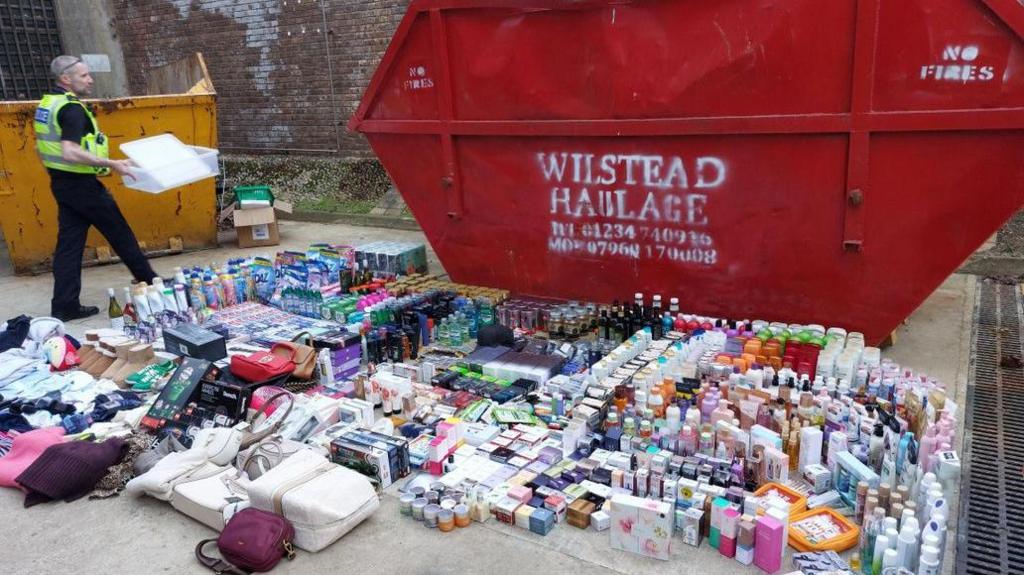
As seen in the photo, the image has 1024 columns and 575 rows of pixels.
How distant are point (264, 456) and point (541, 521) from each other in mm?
1406

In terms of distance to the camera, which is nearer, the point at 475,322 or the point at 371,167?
the point at 475,322

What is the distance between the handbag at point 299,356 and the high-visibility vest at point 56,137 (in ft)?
8.45

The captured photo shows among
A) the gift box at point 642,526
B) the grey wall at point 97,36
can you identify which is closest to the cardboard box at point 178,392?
the gift box at point 642,526

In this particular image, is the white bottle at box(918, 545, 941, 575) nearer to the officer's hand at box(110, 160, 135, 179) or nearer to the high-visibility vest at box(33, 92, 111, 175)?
the officer's hand at box(110, 160, 135, 179)

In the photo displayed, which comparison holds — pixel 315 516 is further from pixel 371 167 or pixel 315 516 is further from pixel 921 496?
pixel 371 167

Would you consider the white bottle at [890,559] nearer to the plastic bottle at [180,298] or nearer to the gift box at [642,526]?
the gift box at [642,526]

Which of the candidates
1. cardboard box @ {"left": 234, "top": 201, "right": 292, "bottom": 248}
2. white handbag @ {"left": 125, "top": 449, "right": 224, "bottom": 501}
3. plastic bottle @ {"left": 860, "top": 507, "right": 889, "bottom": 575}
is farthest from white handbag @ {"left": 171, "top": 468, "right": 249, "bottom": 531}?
cardboard box @ {"left": 234, "top": 201, "right": 292, "bottom": 248}

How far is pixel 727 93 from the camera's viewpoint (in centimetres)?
471

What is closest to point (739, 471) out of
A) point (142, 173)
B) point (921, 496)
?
point (921, 496)

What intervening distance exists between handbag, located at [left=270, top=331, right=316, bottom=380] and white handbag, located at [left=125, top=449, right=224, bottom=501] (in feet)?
3.78

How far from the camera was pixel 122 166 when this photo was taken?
601cm

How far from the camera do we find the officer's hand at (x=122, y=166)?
5.95 meters

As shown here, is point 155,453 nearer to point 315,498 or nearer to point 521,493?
point 315,498

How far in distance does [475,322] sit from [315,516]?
2.68 meters
